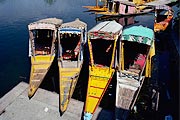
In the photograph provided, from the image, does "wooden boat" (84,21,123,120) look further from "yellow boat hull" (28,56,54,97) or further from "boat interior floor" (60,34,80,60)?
"boat interior floor" (60,34,80,60)

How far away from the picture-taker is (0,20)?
37.6 m

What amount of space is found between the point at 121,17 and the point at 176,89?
23.7 meters

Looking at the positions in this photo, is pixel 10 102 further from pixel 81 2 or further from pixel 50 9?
pixel 81 2

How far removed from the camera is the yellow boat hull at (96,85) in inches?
499

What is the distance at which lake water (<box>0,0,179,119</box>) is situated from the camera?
19.4 m

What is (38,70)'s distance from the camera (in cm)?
1541

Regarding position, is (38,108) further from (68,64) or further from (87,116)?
(68,64)

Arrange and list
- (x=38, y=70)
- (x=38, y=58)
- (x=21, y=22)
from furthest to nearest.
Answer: (x=21, y=22) → (x=38, y=58) → (x=38, y=70)

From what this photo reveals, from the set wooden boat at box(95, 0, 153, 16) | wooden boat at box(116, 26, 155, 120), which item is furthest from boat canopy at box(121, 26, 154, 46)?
wooden boat at box(95, 0, 153, 16)

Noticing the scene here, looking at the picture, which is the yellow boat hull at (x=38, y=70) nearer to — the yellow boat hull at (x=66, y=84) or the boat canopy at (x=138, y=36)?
the yellow boat hull at (x=66, y=84)

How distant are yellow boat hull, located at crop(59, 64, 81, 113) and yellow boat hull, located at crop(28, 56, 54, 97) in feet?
4.50

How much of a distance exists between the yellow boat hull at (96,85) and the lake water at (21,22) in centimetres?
454

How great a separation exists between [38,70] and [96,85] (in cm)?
447

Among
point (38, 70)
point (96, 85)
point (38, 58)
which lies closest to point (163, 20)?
point (96, 85)
